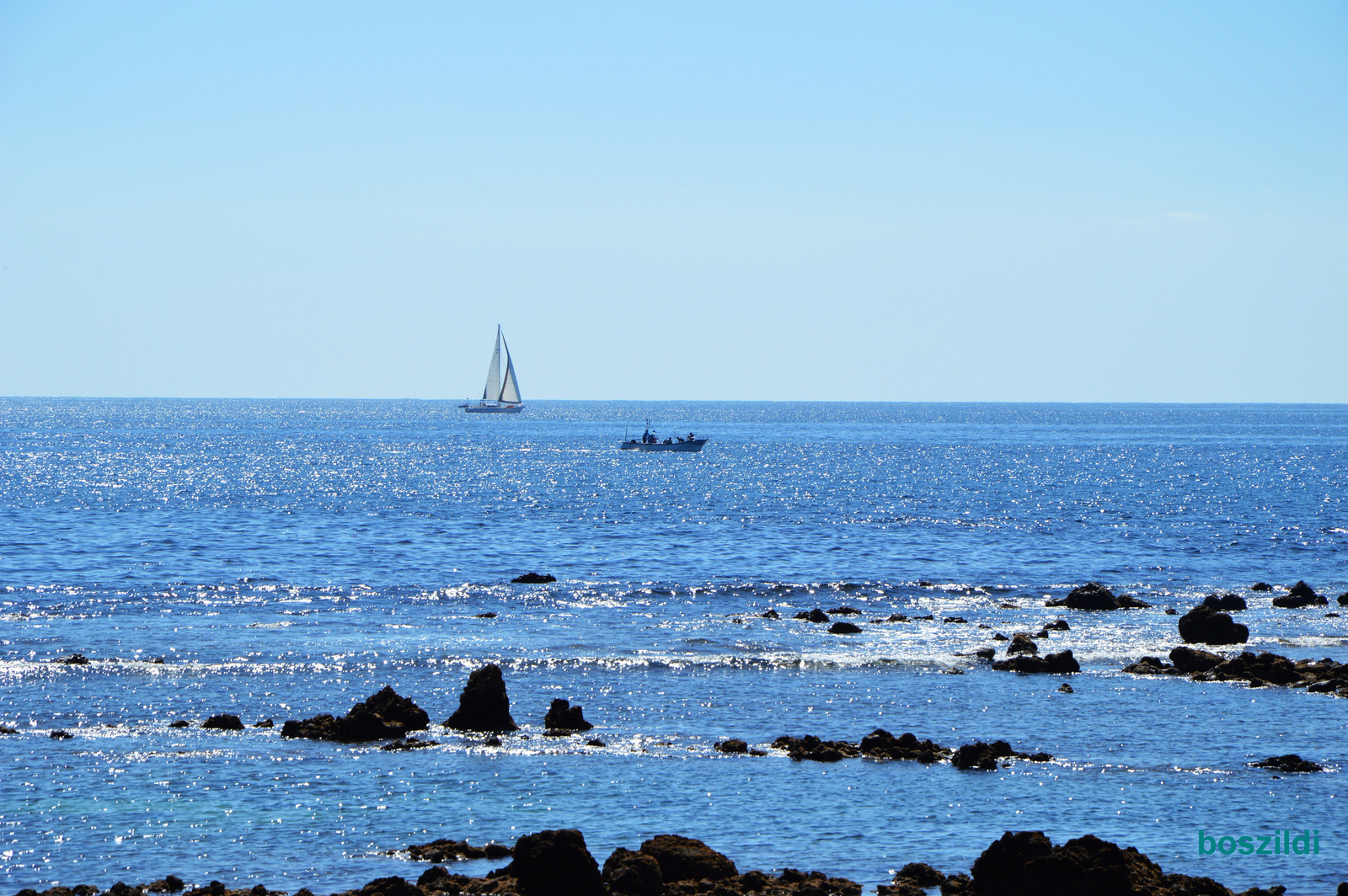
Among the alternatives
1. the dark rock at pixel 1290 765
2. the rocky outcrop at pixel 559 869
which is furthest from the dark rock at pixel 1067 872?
the dark rock at pixel 1290 765

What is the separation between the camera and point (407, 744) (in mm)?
32375

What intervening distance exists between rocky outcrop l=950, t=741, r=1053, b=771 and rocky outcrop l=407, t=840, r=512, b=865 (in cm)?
1200

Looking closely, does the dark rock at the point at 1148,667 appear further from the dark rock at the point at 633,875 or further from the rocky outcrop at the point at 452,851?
the rocky outcrop at the point at 452,851

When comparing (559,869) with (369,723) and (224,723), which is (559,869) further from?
(224,723)

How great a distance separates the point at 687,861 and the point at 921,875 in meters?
4.24

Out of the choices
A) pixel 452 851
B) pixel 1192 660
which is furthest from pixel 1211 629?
pixel 452 851

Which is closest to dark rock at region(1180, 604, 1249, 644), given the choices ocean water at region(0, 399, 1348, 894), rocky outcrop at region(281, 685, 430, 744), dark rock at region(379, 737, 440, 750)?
ocean water at region(0, 399, 1348, 894)

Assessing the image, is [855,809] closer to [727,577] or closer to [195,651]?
[195,651]

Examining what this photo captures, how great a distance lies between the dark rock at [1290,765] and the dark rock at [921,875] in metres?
12.4

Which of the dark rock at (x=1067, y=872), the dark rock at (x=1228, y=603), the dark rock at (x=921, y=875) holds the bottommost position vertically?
the dark rock at (x=921, y=875)

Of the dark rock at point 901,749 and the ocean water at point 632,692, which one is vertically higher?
the dark rock at point 901,749

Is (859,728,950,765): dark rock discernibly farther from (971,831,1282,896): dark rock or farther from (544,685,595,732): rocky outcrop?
(971,831,1282,896): dark rock

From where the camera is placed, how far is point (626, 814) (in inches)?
1073

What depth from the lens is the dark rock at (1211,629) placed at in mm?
47656
